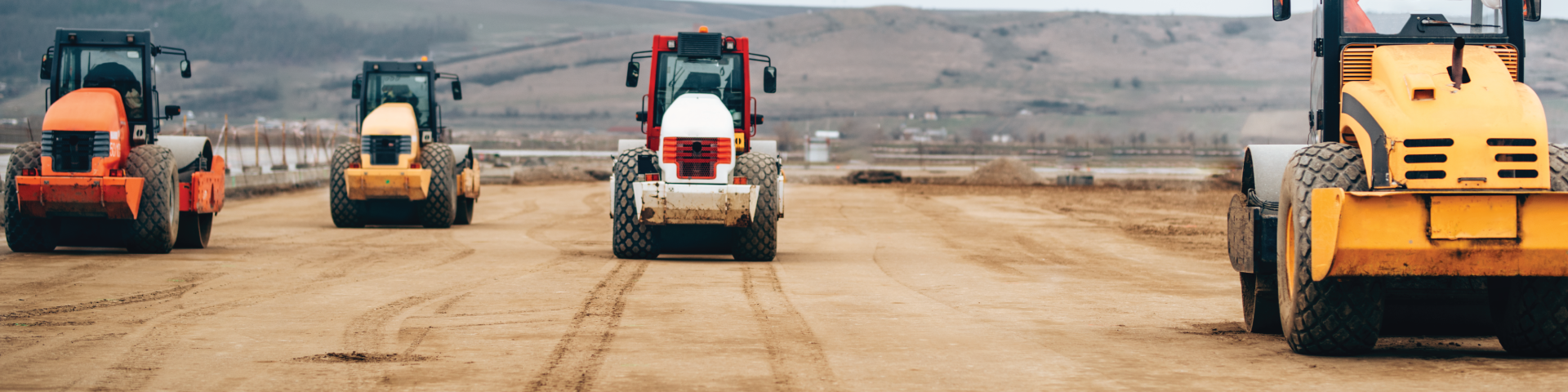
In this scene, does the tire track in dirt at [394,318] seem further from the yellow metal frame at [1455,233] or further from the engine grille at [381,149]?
the engine grille at [381,149]

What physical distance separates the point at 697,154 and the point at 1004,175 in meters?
34.5

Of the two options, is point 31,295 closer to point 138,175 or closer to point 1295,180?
point 138,175

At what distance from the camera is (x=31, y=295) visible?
11680 millimetres

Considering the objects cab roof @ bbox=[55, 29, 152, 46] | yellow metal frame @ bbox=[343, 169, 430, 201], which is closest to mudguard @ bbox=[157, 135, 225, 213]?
cab roof @ bbox=[55, 29, 152, 46]

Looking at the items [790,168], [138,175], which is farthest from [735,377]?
[790,168]

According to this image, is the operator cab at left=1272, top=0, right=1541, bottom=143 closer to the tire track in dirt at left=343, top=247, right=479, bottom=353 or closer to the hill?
the tire track in dirt at left=343, top=247, right=479, bottom=353

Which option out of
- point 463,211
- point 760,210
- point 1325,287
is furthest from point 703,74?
point 1325,287

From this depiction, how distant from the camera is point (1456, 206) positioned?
709cm

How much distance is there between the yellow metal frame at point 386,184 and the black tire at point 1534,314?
17798 mm

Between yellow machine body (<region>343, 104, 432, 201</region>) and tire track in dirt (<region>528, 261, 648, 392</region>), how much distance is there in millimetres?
10107

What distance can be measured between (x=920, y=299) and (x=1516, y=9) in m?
5.32

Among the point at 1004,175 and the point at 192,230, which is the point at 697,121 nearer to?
the point at 192,230

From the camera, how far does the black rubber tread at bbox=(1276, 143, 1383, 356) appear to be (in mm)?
7570

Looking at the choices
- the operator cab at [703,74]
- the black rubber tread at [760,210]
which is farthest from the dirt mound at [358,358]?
the operator cab at [703,74]
